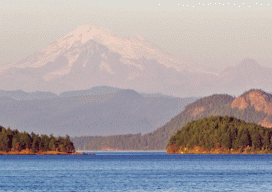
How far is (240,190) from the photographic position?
436 ft

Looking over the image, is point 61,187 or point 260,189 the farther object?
point 61,187

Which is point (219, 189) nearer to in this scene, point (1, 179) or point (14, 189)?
point (14, 189)

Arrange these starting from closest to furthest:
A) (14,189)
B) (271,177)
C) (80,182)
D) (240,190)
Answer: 1. (240,190)
2. (14,189)
3. (80,182)
4. (271,177)

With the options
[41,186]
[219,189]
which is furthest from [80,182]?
[219,189]

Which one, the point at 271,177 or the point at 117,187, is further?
the point at 271,177

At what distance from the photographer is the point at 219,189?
13600 centimetres

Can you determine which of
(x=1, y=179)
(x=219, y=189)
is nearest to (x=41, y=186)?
(x=1, y=179)

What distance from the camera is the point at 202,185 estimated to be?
5802 inches

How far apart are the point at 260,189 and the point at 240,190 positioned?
511 centimetres

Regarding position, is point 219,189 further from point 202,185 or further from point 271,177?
point 271,177

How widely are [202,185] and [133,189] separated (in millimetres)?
18421

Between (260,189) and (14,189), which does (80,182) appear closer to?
(14,189)

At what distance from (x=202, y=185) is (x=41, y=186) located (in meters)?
38.2

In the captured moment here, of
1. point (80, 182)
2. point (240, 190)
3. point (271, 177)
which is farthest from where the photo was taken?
point (271, 177)
